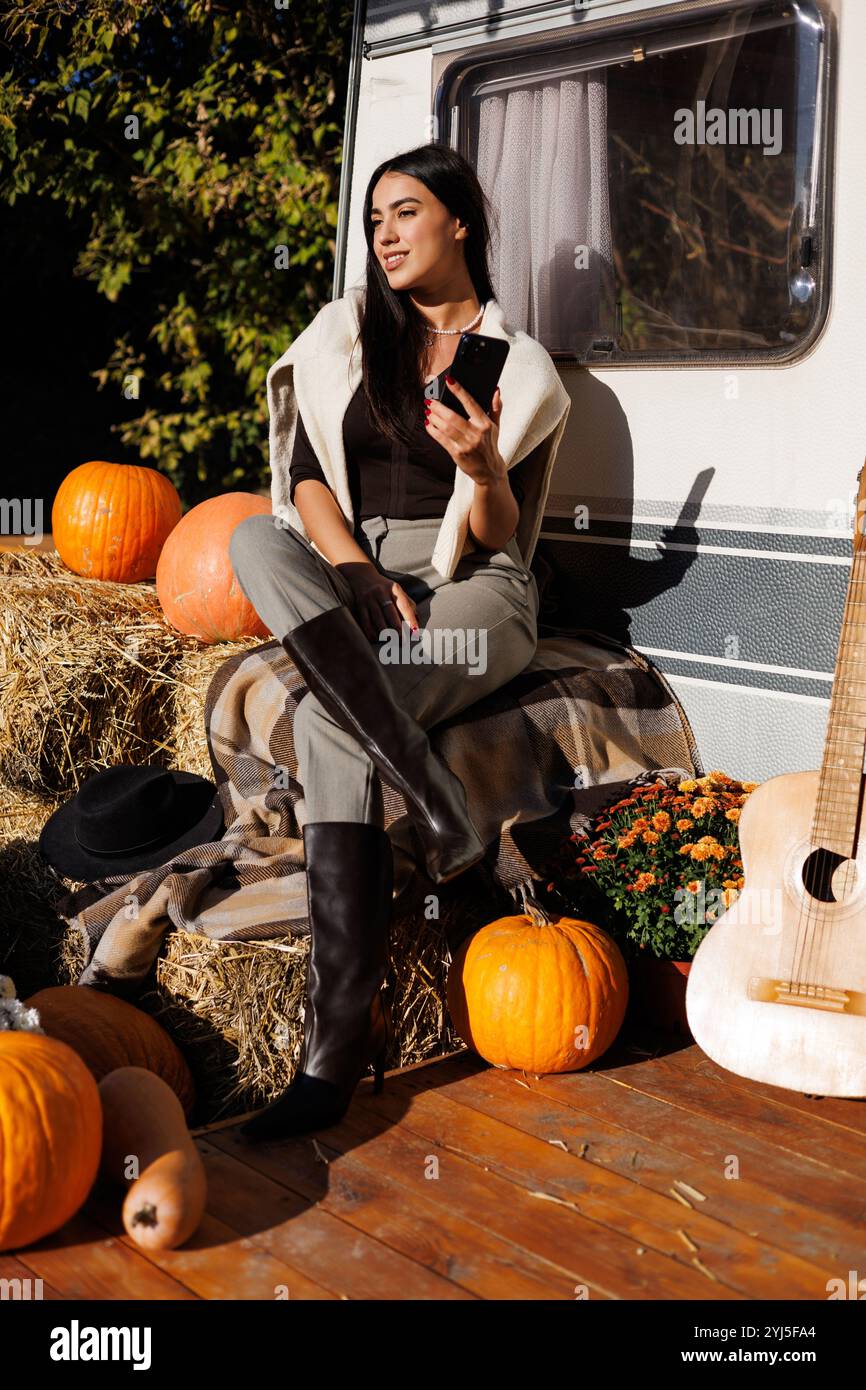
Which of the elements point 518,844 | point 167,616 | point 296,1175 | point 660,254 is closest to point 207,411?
point 167,616

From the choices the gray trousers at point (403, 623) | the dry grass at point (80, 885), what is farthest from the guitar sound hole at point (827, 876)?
the gray trousers at point (403, 623)

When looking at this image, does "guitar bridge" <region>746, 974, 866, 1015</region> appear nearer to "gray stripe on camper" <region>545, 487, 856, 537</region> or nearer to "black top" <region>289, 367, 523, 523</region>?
"gray stripe on camper" <region>545, 487, 856, 537</region>

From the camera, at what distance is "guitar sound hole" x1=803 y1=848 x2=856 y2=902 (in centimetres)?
290

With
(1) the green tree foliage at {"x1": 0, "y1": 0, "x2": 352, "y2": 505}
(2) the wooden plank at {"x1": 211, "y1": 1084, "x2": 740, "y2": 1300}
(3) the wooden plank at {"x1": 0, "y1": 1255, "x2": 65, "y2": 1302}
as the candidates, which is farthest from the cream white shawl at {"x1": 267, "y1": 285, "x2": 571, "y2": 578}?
(1) the green tree foliage at {"x1": 0, "y1": 0, "x2": 352, "y2": 505}

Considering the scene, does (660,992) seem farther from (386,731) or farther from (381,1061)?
(386,731)

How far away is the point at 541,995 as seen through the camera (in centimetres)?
297

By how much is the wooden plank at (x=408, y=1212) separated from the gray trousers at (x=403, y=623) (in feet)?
2.19

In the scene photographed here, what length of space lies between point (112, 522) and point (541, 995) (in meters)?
2.25

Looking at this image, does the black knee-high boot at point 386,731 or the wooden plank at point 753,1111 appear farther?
the black knee-high boot at point 386,731

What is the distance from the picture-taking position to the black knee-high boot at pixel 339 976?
109 inches

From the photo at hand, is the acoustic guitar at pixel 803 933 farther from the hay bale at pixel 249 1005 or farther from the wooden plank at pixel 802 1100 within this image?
the hay bale at pixel 249 1005

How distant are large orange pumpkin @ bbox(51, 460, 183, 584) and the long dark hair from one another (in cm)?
117

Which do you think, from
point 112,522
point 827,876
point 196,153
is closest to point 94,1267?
point 827,876

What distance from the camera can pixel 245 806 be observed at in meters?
3.34
